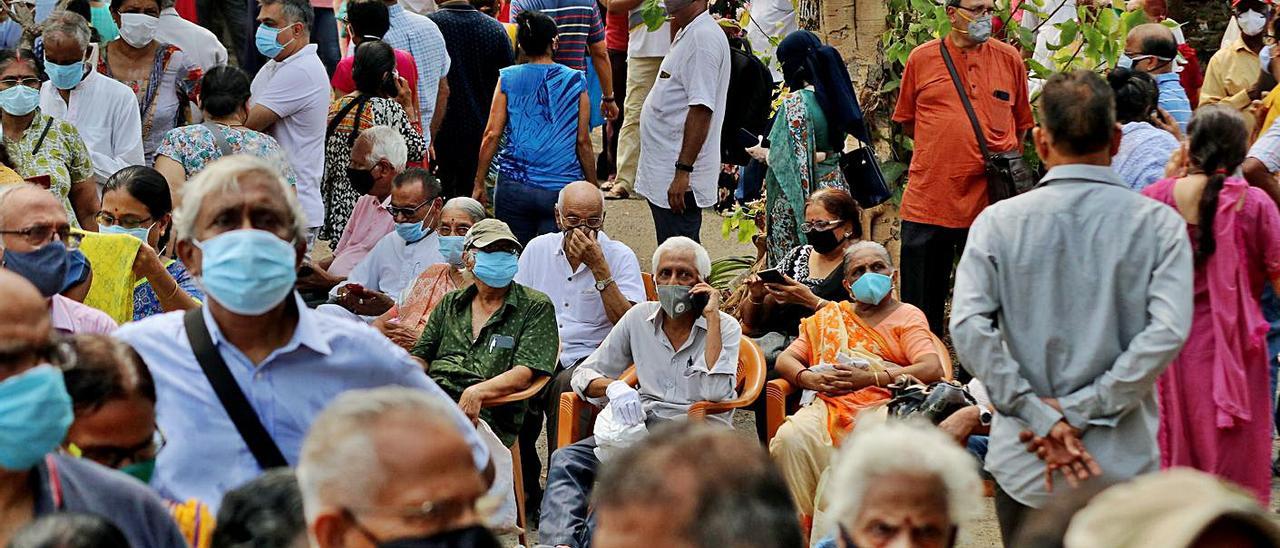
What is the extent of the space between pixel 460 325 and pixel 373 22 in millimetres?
2813

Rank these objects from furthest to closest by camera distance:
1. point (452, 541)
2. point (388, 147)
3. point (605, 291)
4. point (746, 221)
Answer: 1. point (746, 221)
2. point (388, 147)
3. point (605, 291)
4. point (452, 541)

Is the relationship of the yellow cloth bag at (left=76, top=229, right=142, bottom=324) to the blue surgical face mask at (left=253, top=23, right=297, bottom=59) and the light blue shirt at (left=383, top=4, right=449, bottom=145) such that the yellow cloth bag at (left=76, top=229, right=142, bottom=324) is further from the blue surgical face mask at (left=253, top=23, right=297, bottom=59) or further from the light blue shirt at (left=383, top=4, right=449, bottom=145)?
the light blue shirt at (left=383, top=4, right=449, bottom=145)

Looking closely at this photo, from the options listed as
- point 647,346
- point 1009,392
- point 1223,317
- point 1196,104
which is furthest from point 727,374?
point 1196,104

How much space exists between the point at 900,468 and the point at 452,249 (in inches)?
169

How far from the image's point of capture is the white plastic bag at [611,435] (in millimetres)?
6188

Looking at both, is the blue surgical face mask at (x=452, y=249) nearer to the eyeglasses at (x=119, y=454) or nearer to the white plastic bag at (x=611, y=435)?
the white plastic bag at (x=611, y=435)

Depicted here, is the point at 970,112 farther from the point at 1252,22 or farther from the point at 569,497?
the point at 569,497

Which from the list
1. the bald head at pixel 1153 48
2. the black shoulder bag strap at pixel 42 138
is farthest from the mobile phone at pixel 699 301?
the bald head at pixel 1153 48

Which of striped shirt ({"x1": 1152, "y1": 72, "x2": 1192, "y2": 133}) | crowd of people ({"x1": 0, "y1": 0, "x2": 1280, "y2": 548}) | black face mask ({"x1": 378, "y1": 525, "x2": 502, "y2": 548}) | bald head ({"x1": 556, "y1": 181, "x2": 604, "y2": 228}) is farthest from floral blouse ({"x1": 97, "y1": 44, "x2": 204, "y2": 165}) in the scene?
black face mask ({"x1": 378, "y1": 525, "x2": 502, "y2": 548})

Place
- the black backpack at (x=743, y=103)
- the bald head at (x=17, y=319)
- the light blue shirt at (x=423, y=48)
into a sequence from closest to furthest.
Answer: the bald head at (x=17, y=319)
the black backpack at (x=743, y=103)
the light blue shirt at (x=423, y=48)

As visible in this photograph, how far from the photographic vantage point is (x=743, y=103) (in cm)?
936

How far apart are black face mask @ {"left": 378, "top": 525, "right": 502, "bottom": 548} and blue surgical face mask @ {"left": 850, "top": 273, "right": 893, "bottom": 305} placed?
13.7 feet

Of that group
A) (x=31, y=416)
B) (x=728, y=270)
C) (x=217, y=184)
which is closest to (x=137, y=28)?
(x=728, y=270)

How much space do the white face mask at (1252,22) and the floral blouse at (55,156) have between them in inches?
252
